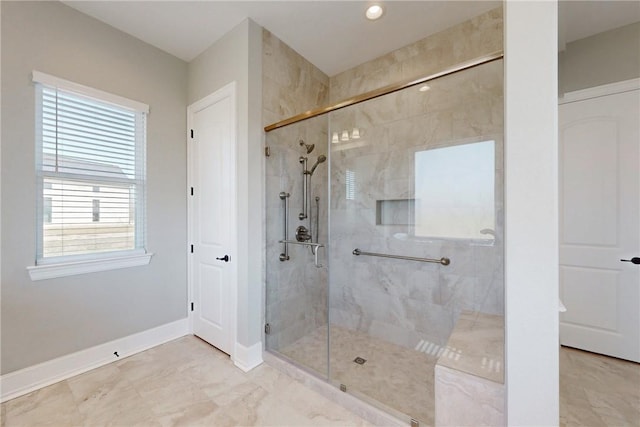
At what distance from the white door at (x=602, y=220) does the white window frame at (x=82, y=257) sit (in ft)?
12.1

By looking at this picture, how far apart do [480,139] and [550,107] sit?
1.18m

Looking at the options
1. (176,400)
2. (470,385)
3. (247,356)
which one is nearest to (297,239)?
(247,356)

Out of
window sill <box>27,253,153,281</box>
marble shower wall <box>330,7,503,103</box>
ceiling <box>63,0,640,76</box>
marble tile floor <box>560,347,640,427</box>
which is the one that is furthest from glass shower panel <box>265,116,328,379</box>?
marble tile floor <box>560,347,640,427</box>

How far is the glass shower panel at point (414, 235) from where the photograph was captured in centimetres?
183

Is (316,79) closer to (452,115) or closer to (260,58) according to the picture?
(260,58)

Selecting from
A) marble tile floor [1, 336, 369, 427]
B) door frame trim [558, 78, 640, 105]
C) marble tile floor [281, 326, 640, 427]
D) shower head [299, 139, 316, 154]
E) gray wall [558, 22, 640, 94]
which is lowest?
marble tile floor [1, 336, 369, 427]

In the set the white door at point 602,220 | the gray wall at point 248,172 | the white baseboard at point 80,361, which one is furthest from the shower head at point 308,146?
the white baseboard at point 80,361

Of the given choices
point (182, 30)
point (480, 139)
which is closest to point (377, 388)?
point (480, 139)

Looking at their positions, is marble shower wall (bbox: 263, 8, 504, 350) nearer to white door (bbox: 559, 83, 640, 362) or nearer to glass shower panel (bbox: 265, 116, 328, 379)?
glass shower panel (bbox: 265, 116, 328, 379)

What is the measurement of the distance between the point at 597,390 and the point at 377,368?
1.47 meters

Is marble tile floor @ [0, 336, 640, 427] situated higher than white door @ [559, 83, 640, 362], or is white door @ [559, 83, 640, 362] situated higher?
white door @ [559, 83, 640, 362]

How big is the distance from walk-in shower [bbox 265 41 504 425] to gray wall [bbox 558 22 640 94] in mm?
735

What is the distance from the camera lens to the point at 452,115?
2.12 metres

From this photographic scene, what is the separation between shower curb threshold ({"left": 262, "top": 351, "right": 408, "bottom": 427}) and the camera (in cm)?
149
